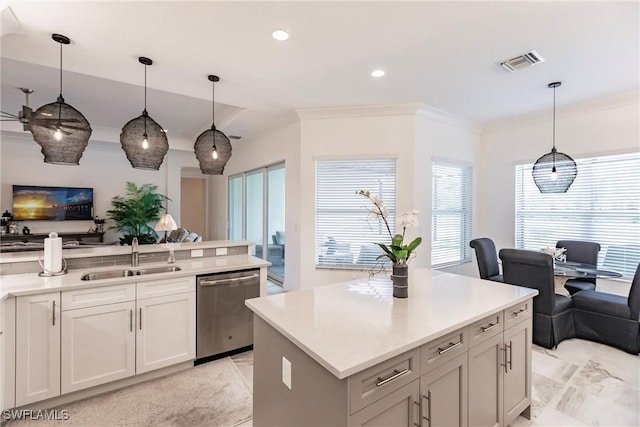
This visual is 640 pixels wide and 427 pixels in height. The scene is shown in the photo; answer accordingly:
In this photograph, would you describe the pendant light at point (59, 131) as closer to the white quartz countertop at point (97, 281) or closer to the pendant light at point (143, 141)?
the pendant light at point (143, 141)

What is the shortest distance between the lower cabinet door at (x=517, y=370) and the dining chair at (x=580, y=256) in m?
2.26

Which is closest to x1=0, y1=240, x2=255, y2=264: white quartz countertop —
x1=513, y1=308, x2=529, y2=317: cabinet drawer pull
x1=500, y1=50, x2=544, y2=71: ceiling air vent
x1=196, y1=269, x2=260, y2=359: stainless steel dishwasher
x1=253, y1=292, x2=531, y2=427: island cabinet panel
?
x1=196, y1=269, x2=260, y2=359: stainless steel dishwasher

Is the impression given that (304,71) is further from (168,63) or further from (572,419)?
(572,419)

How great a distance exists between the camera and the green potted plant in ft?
22.5

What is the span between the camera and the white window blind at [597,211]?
3.76 meters

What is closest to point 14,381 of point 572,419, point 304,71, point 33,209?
point 304,71

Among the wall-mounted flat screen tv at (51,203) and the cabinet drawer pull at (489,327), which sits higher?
the wall-mounted flat screen tv at (51,203)

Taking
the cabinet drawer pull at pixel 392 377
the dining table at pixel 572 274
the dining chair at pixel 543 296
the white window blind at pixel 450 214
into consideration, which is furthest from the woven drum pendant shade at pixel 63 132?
the dining table at pixel 572 274

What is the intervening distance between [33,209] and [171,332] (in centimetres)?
630

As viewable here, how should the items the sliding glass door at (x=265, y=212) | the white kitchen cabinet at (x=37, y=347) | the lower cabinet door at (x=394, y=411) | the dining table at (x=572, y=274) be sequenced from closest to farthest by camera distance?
the lower cabinet door at (x=394, y=411) < the white kitchen cabinet at (x=37, y=347) < the dining table at (x=572, y=274) < the sliding glass door at (x=265, y=212)

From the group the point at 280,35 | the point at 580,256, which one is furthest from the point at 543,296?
the point at 280,35

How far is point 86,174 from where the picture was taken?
22.7 feet

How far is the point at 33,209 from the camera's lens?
633cm

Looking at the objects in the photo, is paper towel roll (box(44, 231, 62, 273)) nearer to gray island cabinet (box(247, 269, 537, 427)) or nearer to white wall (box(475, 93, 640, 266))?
gray island cabinet (box(247, 269, 537, 427))
